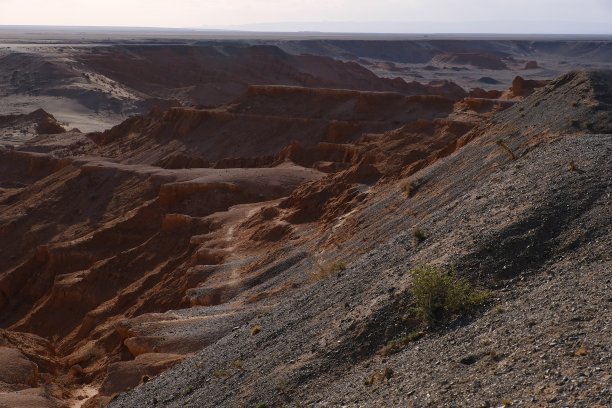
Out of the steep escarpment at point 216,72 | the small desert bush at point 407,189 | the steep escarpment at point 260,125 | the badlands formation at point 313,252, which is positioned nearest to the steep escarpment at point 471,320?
the badlands formation at point 313,252

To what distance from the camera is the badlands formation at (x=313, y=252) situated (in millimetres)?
11672

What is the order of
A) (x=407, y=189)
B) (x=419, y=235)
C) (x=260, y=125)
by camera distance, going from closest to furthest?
(x=419, y=235) → (x=407, y=189) → (x=260, y=125)

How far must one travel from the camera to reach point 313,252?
76.9 feet

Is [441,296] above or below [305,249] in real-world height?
above

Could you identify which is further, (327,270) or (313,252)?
(313,252)

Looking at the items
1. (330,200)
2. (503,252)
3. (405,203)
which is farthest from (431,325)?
(330,200)

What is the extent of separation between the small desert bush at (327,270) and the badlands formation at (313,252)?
0.36 ft

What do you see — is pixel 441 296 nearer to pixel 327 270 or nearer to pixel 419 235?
pixel 419 235

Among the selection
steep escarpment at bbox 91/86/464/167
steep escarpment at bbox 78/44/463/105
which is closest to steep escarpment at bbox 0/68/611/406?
steep escarpment at bbox 91/86/464/167

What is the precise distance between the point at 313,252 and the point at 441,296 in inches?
426

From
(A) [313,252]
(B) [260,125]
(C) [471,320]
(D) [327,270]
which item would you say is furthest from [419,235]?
(B) [260,125]

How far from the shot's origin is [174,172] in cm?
3909

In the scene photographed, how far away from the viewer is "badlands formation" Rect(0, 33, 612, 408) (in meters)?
11.7

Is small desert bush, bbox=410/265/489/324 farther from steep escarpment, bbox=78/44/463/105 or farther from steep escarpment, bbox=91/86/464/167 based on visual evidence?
steep escarpment, bbox=78/44/463/105
